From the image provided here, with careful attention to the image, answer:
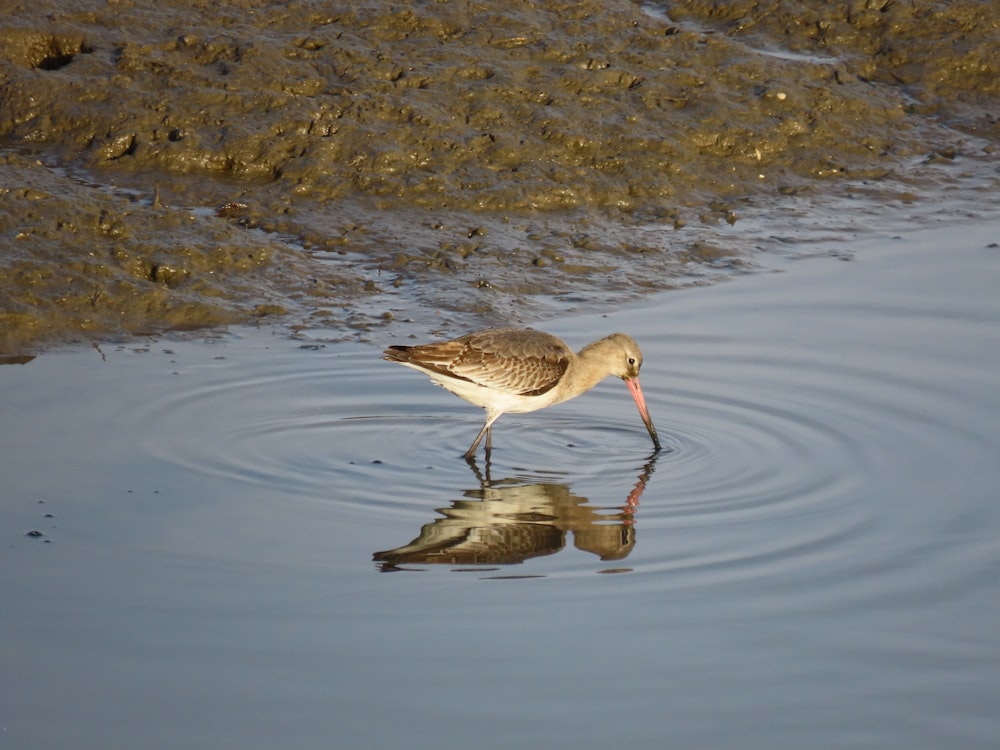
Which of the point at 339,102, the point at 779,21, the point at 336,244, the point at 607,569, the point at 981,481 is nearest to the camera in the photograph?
the point at 607,569

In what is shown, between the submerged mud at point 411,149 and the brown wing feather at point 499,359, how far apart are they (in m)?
1.61

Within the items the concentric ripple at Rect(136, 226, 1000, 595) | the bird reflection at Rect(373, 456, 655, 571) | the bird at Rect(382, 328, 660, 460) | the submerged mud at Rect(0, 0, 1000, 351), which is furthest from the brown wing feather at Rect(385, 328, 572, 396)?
the submerged mud at Rect(0, 0, 1000, 351)

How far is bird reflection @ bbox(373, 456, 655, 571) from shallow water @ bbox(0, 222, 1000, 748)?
2 cm

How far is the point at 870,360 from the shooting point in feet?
31.8

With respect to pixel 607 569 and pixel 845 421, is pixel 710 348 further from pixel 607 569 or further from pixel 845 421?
pixel 607 569

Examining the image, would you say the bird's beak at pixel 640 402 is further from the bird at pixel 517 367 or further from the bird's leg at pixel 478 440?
the bird's leg at pixel 478 440

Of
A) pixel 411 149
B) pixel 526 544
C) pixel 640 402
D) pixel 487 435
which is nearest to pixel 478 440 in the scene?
pixel 487 435

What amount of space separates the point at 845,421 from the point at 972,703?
11.1ft

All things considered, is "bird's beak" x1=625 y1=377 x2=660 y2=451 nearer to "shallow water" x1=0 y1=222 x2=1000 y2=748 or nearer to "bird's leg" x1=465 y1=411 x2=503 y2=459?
"shallow water" x1=0 y1=222 x2=1000 y2=748

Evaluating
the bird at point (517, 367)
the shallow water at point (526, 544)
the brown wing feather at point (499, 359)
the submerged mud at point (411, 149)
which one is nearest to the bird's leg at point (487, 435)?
the bird at point (517, 367)

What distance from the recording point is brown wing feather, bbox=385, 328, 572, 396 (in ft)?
28.8

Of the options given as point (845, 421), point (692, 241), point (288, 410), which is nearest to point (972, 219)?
point (692, 241)

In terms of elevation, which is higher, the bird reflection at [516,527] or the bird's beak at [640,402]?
the bird's beak at [640,402]

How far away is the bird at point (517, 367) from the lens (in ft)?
28.8
